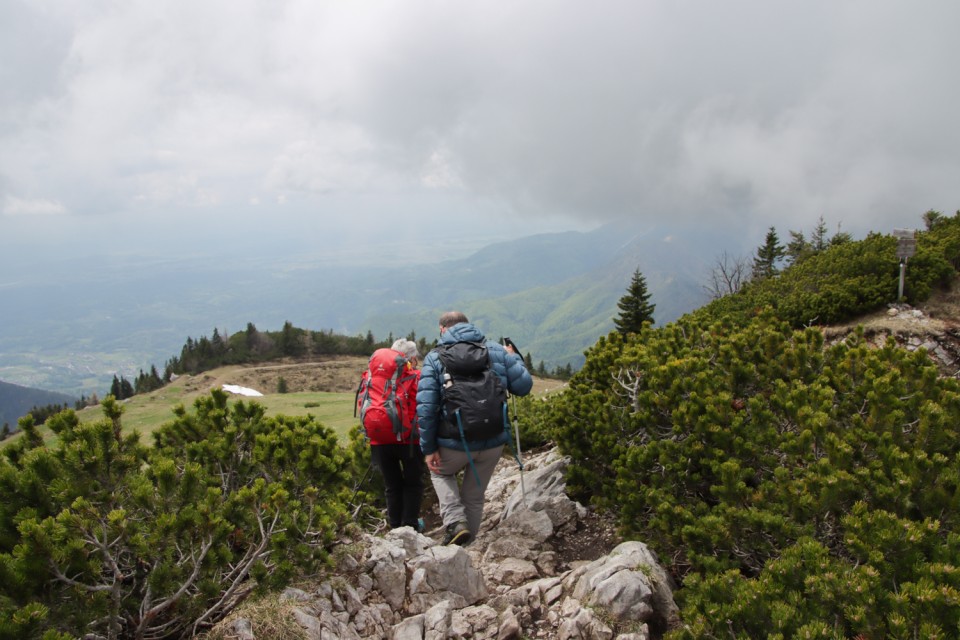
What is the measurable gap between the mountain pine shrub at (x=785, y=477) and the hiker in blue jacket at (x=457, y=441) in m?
1.27

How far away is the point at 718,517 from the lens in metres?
4.27

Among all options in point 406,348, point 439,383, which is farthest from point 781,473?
point 406,348

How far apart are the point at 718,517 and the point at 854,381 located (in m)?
2.17

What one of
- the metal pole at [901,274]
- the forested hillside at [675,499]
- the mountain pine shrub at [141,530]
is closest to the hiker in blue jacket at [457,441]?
the forested hillside at [675,499]

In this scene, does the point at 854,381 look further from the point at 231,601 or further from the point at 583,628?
the point at 231,601

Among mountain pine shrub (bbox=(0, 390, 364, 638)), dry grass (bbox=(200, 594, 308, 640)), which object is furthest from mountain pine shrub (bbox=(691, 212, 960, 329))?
dry grass (bbox=(200, 594, 308, 640))

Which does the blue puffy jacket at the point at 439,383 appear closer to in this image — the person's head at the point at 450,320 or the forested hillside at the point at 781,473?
the person's head at the point at 450,320

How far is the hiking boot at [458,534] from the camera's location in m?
5.68

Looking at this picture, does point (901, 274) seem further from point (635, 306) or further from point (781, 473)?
point (635, 306)

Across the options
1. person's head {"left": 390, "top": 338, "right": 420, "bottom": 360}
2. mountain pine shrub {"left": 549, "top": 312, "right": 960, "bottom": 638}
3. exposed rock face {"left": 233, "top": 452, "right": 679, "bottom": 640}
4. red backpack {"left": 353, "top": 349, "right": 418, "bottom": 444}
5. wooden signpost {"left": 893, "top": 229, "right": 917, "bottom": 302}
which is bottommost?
exposed rock face {"left": 233, "top": 452, "right": 679, "bottom": 640}

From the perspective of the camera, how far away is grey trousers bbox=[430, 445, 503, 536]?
5590mm

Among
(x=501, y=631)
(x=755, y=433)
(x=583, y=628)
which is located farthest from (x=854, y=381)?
(x=501, y=631)

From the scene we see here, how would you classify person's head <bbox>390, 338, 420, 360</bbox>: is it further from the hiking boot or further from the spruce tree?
the spruce tree

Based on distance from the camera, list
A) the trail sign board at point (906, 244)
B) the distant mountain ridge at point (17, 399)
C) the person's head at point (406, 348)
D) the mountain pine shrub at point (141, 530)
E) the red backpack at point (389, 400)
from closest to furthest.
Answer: the mountain pine shrub at point (141, 530) < the red backpack at point (389, 400) < the person's head at point (406, 348) < the trail sign board at point (906, 244) < the distant mountain ridge at point (17, 399)
